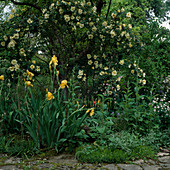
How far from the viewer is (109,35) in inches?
171

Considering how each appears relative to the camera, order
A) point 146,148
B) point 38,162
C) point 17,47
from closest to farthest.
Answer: point 38,162, point 146,148, point 17,47

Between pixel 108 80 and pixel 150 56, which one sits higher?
pixel 150 56

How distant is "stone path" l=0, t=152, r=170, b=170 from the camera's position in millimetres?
2518

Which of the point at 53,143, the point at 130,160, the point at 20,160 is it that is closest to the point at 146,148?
the point at 130,160

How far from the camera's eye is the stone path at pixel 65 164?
99.1 inches

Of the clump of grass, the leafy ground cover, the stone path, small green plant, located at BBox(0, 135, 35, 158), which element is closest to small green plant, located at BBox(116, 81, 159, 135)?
the leafy ground cover

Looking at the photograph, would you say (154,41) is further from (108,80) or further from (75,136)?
(75,136)

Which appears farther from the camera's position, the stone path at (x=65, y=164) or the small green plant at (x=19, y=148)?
the small green plant at (x=19, y=148)

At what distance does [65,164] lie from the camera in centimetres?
261

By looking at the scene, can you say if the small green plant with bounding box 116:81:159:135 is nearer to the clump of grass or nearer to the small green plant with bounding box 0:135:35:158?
the clump of grass

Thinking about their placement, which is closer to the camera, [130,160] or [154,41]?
[130,160]

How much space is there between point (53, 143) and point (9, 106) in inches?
51.2

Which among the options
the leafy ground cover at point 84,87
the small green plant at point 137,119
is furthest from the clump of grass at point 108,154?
the small green plant at point 137,119

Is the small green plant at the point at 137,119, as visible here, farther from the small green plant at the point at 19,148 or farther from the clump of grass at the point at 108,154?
the small green plant at the point at 19,148
